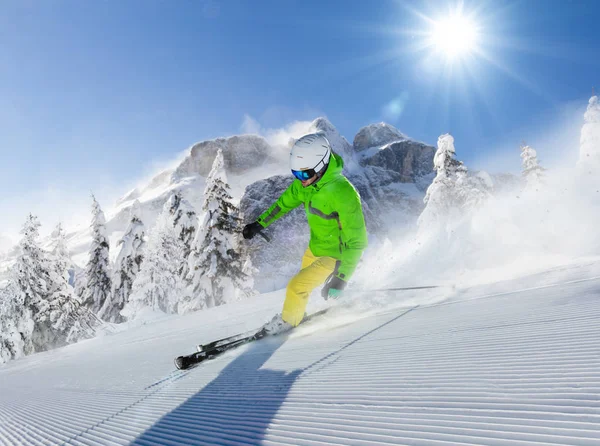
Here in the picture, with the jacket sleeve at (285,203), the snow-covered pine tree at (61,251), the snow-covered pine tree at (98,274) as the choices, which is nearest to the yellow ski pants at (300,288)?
the jacket sleeve at (285,203)

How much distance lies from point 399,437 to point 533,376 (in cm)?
79

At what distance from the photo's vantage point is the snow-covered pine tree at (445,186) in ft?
94.0

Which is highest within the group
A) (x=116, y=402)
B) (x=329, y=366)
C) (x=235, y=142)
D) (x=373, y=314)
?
(x=235, y=142)

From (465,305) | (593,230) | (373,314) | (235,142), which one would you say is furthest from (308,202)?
(235,142)

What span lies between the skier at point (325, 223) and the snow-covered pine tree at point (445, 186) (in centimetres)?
2535

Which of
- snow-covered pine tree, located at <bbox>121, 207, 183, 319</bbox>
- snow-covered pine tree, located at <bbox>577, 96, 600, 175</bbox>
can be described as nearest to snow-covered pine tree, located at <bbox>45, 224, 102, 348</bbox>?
snow-covered pine tree, located at <bbox>121, 207, 183, 319</bbox>

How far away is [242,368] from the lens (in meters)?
3.35

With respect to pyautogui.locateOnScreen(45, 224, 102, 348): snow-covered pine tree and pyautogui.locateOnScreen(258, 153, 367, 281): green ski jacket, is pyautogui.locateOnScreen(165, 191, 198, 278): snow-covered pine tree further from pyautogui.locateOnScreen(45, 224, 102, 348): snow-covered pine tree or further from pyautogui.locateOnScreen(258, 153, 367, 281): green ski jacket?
pyautogui.locateOnScreen(258, 153, 367, 281): green ski jacket

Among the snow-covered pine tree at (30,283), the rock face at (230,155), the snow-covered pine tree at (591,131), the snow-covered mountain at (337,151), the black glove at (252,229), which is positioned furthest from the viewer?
the rock face at (230,155)

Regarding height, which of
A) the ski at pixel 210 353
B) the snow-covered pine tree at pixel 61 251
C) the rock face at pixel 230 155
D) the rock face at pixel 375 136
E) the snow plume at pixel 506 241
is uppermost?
the rock face at pixel 375 136

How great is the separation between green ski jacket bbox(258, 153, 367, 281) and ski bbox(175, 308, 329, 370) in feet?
3.45

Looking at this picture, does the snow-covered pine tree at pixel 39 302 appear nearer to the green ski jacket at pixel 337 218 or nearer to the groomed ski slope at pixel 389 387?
the groomed ski slope at pixel 389 387

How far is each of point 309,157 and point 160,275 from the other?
27.0 metres

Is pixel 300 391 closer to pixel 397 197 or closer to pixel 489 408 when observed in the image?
pixel 489 408
